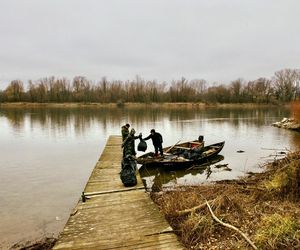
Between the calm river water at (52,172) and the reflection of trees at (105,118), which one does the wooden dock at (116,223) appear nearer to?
the calm river water at (52,172)

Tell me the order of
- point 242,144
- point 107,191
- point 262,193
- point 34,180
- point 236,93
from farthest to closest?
point 236,93, point 242,144, point 34,180, point 107,191, point 262,193

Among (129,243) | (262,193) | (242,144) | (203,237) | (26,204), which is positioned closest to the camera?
(129,243)

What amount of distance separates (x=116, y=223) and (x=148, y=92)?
334ft

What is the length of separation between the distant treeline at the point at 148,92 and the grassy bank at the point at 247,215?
303ft

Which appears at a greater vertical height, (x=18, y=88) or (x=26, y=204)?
(x=18, y=88)

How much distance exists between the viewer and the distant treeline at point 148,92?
100 meters

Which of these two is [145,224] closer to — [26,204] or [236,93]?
[26,204]

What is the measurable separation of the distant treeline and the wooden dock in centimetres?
A: 9181

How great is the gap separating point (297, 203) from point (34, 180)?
11.5m

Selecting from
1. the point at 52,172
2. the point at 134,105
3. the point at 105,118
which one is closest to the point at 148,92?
the point at 134,105

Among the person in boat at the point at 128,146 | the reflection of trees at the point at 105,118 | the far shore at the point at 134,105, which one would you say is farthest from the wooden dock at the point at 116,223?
the far shore at the point at 134,105

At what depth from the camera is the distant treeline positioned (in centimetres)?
10019

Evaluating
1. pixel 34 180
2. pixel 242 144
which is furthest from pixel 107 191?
pixel 242 144

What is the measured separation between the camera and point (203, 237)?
6020 mm
